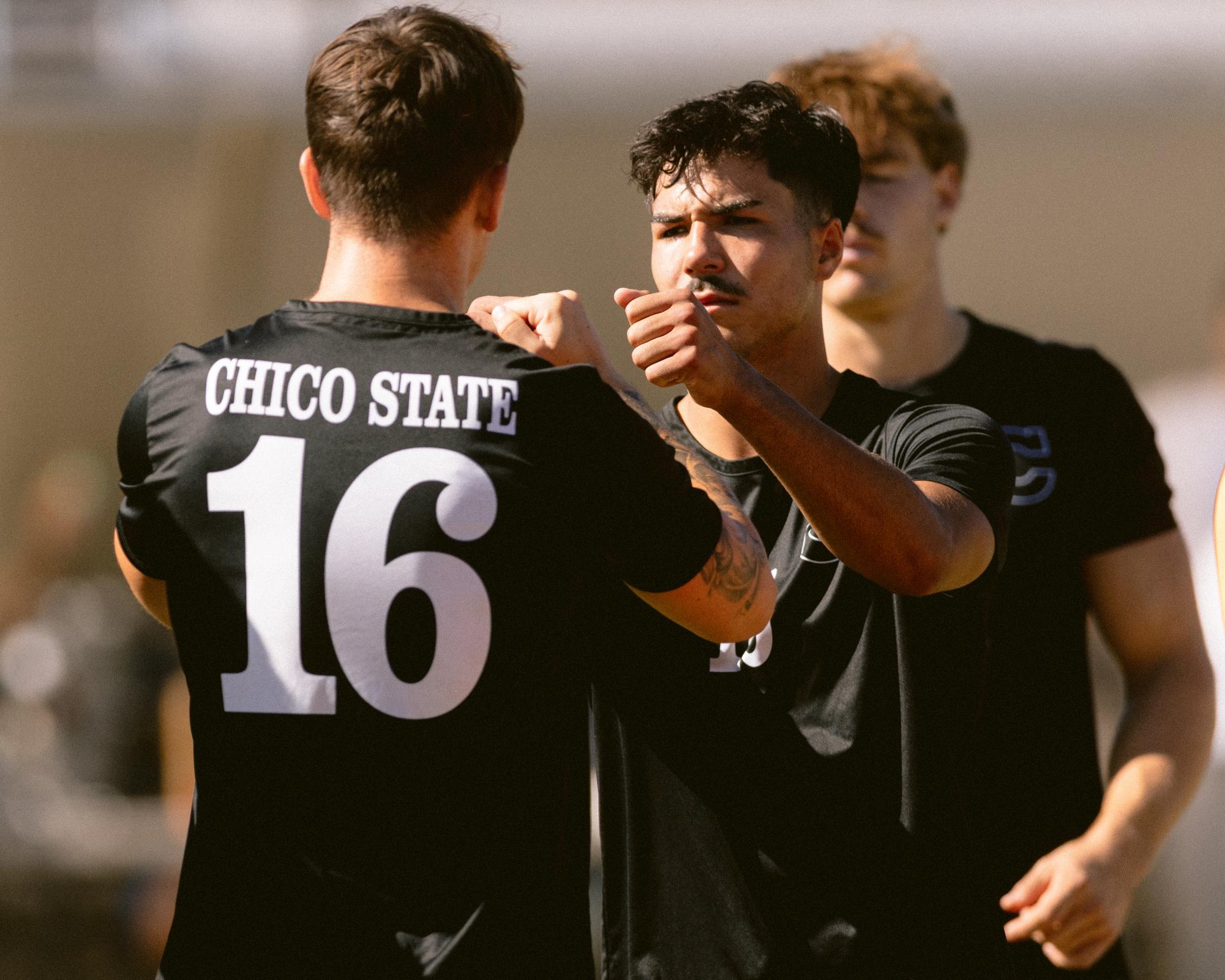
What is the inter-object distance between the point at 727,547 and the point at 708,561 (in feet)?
0.18

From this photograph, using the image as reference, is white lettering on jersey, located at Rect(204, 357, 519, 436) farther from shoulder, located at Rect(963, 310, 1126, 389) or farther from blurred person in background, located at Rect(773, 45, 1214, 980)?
shoulder, located at Rect(963, 310, 1126, 389)

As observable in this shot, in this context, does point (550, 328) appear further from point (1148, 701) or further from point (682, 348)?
point (1148, 701)

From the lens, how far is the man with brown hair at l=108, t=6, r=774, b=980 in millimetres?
2217

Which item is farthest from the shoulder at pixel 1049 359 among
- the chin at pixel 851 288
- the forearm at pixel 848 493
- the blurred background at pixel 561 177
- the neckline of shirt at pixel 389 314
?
the blurred background at pixel 561 177

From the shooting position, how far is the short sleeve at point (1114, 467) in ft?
10.4

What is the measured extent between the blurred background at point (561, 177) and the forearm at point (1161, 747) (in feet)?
24.0

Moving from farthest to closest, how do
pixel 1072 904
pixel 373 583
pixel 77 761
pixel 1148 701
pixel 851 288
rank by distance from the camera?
pixel 77 761 → pixel 851 288 → pixel 1148 701 → pixel 1072 904 → pixel 373 583

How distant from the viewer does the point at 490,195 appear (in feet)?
7.95

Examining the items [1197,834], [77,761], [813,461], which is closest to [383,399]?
[813,461]

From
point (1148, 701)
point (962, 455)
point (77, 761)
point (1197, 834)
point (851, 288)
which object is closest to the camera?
point (962, 455)

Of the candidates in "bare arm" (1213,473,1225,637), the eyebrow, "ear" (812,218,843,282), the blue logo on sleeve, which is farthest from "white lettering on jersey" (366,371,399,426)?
the blue logo on sleeve

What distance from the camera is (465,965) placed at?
7.23ft

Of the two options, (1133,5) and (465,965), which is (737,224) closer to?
(465,965)

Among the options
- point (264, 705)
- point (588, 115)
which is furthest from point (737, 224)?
point (588, 115)
